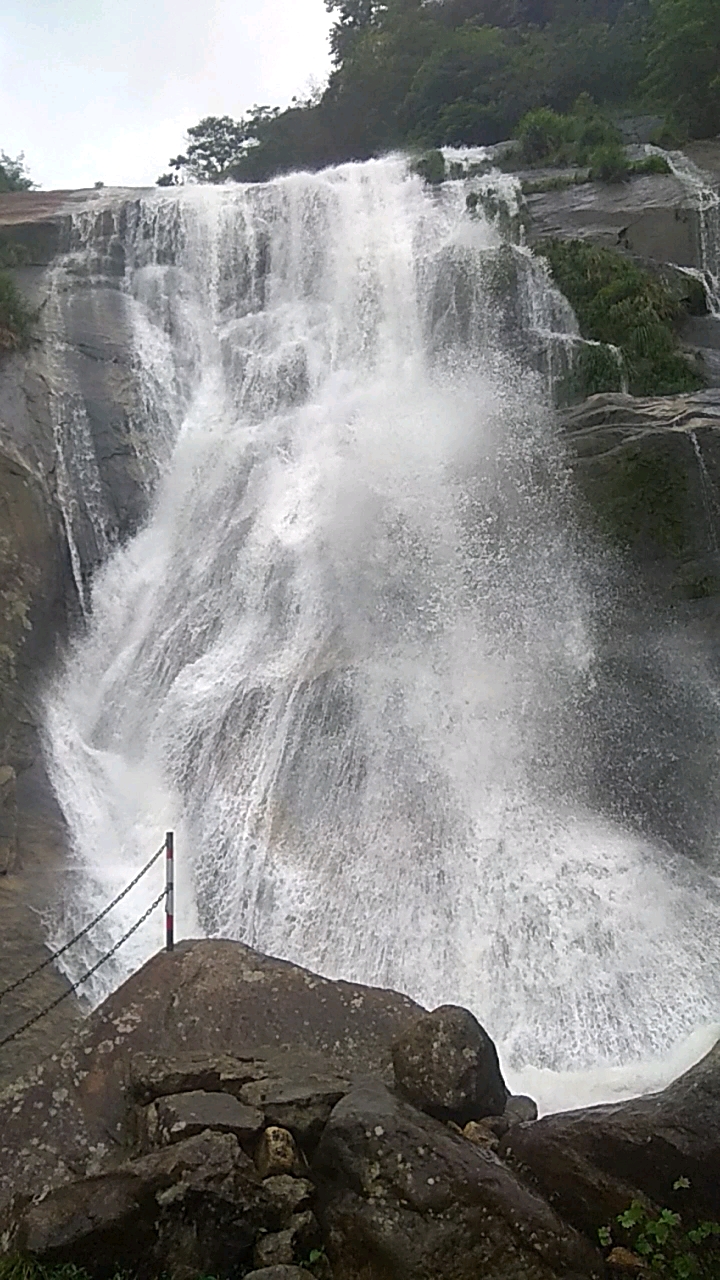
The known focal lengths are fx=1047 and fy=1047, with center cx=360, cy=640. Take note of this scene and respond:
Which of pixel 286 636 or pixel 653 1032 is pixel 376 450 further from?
pixel 653 1032

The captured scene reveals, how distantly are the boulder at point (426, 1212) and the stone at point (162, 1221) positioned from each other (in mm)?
441

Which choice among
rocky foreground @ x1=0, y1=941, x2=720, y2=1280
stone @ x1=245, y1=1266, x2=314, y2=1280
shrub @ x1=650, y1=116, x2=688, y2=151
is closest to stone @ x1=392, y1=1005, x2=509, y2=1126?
rocky foreground @ x1=0, y1=941, x2=720, y2=1280

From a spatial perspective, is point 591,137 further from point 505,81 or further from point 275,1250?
point 275,1250

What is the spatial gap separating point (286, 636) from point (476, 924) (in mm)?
4964

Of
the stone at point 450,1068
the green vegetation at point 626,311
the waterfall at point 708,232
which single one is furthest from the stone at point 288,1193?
the waterfall at point 708,232

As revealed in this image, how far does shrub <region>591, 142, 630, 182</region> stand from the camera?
75.4ft

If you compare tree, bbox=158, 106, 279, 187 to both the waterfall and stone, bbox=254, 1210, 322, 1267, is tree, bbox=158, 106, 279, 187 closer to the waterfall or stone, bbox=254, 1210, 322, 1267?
the waterfall

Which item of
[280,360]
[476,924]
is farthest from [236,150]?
[476,924]

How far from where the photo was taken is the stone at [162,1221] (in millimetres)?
5293

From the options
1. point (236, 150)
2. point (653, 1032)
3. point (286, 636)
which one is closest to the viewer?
point (653, 1032)

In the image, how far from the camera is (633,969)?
10414 mm

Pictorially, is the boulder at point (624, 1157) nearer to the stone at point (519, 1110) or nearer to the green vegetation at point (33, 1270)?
the stone at point (519, 1110)

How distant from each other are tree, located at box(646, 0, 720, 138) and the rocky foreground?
2691cm

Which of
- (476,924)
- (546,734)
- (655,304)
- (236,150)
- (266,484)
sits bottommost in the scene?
(476,924)
